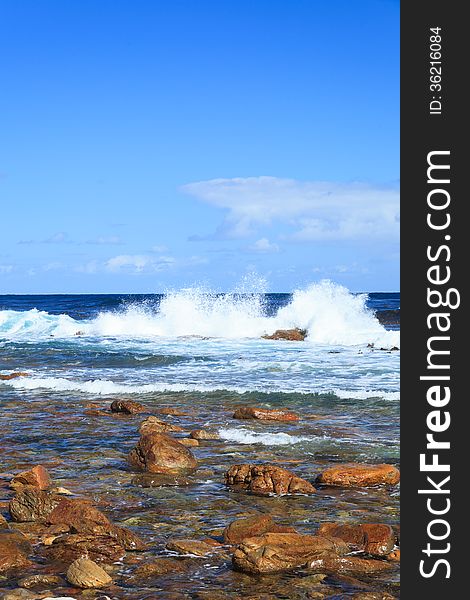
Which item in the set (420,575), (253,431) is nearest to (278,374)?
(253,431)

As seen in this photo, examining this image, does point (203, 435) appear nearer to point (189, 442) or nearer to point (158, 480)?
point (189, 442)

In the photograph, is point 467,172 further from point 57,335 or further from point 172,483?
point 57,335

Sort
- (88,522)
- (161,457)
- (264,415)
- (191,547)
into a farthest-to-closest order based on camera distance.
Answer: (264,415) → (161,457) → (88,522) → (191,547)

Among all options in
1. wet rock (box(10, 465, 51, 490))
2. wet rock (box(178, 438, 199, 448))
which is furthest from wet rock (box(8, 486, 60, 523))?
wet rock (box(178, 438, 199, 448))

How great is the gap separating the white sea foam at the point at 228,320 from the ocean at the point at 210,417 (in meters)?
0.15

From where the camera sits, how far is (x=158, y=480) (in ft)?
27.6

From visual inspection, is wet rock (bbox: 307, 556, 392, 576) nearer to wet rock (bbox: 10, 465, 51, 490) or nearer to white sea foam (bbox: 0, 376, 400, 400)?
wet rock (bbox: 10, 465, 51, 490)

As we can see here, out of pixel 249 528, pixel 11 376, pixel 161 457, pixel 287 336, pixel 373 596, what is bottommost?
pixel 373 596

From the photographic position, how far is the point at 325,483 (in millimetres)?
8156

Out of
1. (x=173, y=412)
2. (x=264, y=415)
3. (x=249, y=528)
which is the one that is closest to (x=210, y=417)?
(x=173, y=412)

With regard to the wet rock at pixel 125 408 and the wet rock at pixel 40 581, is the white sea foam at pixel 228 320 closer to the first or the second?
the wet rock at pixel 125 408

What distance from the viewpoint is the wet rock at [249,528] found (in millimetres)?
6246

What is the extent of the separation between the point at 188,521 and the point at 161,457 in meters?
2.02

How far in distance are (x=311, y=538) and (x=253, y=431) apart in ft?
18.1
